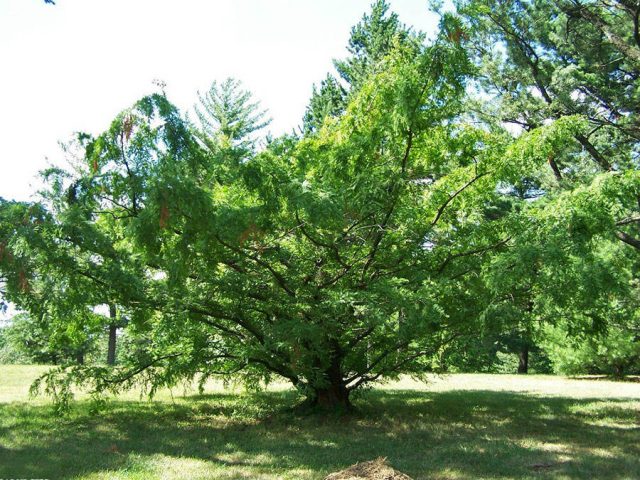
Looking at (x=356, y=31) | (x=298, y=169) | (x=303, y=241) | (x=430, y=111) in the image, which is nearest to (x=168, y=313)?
(x=303, y=241)

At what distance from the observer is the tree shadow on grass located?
596cm

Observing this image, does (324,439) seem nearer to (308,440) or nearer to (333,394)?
(308,440)

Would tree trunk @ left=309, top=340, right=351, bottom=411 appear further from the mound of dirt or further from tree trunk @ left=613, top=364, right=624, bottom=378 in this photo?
tree trunk @ left=613, top=364, right=624, bottom=378

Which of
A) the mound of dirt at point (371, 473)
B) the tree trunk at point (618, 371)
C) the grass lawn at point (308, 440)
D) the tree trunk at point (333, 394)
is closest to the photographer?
the mound of dirt at point (371, 473)

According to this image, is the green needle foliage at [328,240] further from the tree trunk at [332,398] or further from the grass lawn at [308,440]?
the grass lawn at [308,440]

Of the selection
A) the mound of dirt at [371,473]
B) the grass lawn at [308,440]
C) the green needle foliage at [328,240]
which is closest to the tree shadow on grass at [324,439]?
the grass lawn at [308,440]

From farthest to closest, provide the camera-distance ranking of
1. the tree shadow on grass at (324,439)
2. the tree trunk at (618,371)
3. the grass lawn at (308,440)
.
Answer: the tree trunk at (618,371)
the tree shadow on grass at (324,439)
the grass lawn at (308,440)

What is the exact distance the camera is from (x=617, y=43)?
984 cm

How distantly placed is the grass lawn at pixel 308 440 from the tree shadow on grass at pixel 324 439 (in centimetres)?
2

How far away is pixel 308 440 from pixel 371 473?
3265 mm

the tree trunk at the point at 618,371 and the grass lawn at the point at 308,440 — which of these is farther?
the tree trunk at the point at 618,371

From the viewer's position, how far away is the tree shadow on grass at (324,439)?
235 inches

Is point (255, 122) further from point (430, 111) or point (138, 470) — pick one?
point (138, 470)

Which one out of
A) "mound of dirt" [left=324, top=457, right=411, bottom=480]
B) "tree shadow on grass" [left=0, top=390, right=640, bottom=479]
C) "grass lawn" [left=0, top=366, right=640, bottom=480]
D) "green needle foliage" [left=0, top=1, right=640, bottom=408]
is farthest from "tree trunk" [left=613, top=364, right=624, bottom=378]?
"mound of dirt" [left=324, top=457, right=411, bottom=480]
